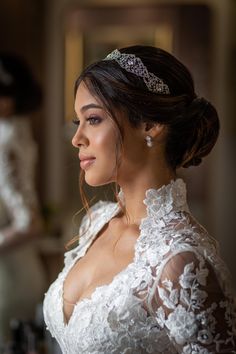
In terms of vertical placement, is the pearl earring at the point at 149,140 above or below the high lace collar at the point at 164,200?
above

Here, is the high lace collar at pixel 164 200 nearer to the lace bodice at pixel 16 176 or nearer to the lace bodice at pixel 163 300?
the lace bodice at pixel 163 300

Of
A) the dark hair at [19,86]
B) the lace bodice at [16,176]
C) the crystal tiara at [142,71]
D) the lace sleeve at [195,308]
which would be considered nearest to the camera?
the lace sleeve at [195,308]

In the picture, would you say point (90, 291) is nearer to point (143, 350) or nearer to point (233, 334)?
point (143, 350)

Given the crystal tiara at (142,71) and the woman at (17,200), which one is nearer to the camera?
the crystal tiara at (142,71)

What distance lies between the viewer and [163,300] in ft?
4.28

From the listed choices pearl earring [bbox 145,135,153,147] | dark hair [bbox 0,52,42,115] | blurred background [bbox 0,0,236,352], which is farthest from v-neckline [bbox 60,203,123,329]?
blurred background [bbox 0,0,236,352]

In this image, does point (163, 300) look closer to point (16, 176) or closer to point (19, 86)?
point (16, 176)

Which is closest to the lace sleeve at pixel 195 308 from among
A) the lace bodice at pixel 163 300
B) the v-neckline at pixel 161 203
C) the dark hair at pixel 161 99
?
the lace bodice at pixel 163 300

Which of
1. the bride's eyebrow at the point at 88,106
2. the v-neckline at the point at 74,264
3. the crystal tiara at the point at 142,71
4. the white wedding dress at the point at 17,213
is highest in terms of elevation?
the crystal tiara at the point at 142,71

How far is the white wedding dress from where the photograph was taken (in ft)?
8.82

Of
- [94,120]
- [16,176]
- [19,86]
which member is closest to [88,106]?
[94,120]

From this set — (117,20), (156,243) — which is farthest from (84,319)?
(117,20)

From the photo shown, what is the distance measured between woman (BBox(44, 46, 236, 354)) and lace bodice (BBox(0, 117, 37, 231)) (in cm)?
117

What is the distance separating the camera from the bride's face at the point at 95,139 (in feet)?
4.70
